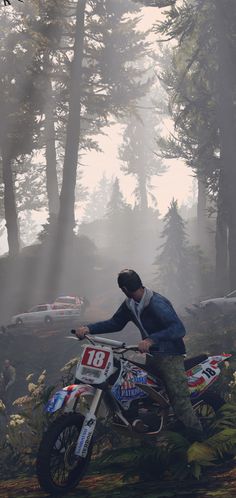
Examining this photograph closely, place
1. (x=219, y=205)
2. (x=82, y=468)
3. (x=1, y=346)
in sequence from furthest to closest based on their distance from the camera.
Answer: (x=219, y=205), (x=1, y=346), (x=82, y=468)

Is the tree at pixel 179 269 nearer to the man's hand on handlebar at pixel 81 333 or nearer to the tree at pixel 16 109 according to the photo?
the tree at pixel 16 109

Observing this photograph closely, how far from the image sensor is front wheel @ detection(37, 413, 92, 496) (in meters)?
5.38

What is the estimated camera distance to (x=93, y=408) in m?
5.66

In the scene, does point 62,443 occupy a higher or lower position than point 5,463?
higher

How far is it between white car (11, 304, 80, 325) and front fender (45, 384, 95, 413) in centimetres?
2039

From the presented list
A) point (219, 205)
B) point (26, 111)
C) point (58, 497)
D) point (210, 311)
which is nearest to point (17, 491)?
point (58, 497)

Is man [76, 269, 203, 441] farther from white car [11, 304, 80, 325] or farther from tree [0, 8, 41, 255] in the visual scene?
tree [0, 8, 41, 255]

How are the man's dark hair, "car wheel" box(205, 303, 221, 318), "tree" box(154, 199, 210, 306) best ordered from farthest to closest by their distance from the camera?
"tree" box(154, 199, 210, 306), "car wheel" box(205, 303, 221, 318), the man's dark hair

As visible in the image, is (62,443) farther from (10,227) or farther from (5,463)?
(10,227)

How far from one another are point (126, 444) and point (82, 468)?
5.23ft

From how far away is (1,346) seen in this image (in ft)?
67.2

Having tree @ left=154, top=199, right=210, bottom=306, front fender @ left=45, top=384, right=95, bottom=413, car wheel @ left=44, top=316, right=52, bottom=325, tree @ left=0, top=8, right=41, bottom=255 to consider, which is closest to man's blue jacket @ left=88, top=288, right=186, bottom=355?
front fender @ left=45, top=384, right=95, bottom=413

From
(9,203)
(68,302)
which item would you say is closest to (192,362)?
(68,302)

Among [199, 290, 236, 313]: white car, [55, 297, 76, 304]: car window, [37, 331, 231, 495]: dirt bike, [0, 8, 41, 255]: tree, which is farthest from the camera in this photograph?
[0, 8, 41, 255]: tree
